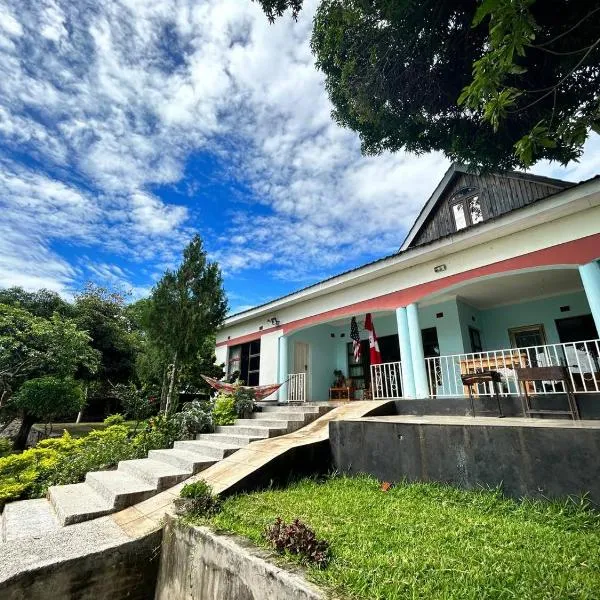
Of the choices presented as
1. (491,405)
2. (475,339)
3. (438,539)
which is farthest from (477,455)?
(475,339)

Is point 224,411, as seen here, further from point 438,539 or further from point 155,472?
point 438,539

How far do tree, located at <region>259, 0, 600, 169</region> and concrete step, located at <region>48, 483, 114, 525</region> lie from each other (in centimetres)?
719

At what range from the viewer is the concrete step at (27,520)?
3336 mm

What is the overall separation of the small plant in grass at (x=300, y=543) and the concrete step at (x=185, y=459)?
101 inches

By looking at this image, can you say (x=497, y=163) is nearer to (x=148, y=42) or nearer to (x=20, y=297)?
(x=148, y=42)

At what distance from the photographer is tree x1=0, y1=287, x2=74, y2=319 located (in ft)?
53.0

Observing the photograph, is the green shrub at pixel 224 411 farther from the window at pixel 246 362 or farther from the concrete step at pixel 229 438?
the window at pixel 246 362

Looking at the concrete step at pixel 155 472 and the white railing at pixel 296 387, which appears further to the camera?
the white railing at pixel 296 387

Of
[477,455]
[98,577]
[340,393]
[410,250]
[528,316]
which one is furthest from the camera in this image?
[340,393]

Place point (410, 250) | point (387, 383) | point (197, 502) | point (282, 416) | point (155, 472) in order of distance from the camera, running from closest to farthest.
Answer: point (197, 502), point (155, 472), point (282, 416), point (410, 250), point (387, 383)

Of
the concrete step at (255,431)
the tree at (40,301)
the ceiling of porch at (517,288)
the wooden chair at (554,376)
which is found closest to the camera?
the wooden chair at (554,376)

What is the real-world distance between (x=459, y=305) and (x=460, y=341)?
3.40 feet

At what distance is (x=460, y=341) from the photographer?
845 centimetres

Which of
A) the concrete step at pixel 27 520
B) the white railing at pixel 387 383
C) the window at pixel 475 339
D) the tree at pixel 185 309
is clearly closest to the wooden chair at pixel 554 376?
the white railing at pixel 387 383
